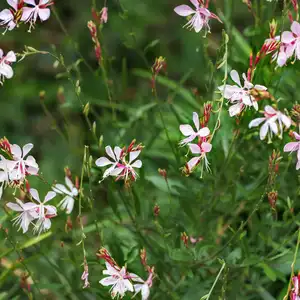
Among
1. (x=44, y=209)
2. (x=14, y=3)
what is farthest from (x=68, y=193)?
(x=14, y=3)

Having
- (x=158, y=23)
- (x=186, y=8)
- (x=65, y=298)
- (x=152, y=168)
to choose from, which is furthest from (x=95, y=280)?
(x=158, y=23)

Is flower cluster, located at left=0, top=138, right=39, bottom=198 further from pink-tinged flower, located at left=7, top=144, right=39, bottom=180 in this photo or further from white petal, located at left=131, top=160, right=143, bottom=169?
white petal, located at left=131, top=160, right=143, bottom=169

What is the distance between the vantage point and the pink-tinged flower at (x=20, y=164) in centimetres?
86

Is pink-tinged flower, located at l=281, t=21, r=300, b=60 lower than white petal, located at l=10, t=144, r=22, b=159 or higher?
higher

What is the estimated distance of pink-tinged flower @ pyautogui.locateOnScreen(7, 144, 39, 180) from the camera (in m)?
0.86

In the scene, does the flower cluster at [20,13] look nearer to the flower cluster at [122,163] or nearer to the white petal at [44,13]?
the white petal at [44,13]

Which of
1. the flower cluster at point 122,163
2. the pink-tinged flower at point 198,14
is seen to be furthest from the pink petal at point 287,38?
the flower cluster at point 122,163

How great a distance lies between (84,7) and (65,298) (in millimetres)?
1222

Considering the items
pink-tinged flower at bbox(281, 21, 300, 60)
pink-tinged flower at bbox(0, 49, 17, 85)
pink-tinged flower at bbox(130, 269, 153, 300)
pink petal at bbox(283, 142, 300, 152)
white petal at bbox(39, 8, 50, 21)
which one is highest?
white petal at bbox(39, 8, 50, 21)

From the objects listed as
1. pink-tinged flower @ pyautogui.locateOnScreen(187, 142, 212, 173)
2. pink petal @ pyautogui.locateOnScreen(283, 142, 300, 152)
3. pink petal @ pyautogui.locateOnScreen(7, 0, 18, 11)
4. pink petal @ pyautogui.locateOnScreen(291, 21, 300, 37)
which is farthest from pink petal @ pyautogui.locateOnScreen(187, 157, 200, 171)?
pink petal @ pyautogui.locateOnScreen(7, 0, 18, 11)

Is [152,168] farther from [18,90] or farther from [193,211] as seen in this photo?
[18,90]

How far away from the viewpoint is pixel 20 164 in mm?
874

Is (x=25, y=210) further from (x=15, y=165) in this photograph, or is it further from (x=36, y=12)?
(x=36, y=12)

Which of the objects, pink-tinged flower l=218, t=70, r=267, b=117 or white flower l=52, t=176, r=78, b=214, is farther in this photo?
white flower l=52, t=176, r=78, b=214
